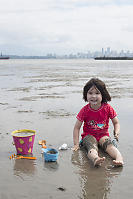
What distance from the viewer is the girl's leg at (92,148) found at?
3376 mm

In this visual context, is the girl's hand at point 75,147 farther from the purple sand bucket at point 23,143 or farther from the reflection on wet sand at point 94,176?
the purple sand bucket at point 23,143

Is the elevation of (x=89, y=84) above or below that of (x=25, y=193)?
above

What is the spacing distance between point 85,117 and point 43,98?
4.67 meters

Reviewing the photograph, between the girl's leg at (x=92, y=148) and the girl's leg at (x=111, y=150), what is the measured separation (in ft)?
0.42

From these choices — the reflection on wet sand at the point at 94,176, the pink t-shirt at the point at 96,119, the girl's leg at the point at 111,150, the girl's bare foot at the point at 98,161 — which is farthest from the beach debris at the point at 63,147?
the girl's bare foot at the point at 98,161

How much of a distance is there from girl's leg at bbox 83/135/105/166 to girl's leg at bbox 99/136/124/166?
129 mm

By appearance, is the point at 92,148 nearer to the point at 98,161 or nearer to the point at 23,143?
the point at 98,161

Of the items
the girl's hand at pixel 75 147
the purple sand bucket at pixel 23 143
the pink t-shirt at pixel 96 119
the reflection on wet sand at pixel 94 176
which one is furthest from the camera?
the pink t-shirt at pixel 96 119

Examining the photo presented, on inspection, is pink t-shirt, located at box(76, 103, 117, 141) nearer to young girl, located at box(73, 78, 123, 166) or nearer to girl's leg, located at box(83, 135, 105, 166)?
young girl, located at box(73, 78, 123, 166)

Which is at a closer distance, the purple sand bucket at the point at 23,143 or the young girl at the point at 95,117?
the purple sand bucket at the point at 23,143

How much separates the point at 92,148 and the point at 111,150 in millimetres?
294

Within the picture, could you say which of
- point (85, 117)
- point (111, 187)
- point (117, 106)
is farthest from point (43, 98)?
point (111, 187)

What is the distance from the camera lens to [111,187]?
2863 mm

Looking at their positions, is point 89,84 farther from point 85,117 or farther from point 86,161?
point 86,161
